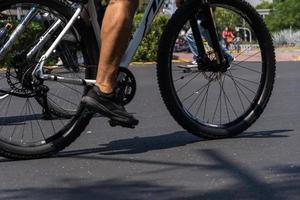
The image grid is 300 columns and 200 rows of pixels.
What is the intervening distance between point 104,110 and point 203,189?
91cm

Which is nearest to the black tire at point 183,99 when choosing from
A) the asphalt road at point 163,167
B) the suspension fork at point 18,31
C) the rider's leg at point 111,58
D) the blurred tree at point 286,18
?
the asphalt road at point 163,167

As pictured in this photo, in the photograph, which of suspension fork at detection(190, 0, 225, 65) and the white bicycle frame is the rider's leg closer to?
the white bicycle frame

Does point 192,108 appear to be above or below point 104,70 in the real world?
below

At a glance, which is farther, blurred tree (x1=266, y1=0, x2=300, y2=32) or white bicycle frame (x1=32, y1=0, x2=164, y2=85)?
blurred tree (x1=266, y1=0, x2=300, y2=32)

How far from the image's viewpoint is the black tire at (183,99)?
15.1 ft

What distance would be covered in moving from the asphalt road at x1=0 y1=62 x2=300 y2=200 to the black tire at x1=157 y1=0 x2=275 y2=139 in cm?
10

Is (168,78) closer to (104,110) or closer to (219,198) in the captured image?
(104,110)

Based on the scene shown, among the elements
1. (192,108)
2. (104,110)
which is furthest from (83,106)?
(192,108)

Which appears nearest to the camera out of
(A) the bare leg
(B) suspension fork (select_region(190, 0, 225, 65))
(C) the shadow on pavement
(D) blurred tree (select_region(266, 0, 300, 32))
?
(C) the shadow on pavement

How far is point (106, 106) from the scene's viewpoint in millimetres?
4207

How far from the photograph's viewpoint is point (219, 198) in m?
3.42

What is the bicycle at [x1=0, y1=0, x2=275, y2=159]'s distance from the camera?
4.31 metres

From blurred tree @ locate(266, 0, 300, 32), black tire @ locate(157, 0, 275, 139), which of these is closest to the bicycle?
black tire @ locate(157, 0, 275, 139)

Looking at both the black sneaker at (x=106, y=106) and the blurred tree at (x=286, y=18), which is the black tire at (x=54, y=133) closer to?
the black sneaker at (x=106, y=106)
